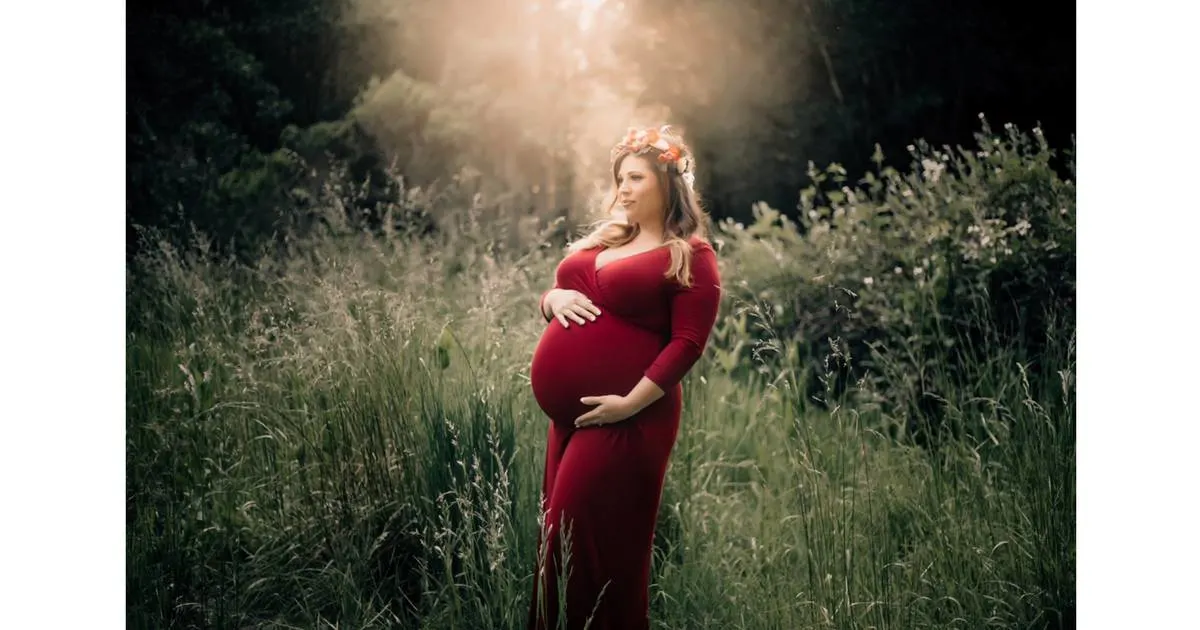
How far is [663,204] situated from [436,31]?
1.34 m

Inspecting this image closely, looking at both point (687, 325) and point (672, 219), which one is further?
point (672, 219)

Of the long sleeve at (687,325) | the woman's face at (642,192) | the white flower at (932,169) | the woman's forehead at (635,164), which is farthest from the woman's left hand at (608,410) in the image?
the white flower at (932,169)

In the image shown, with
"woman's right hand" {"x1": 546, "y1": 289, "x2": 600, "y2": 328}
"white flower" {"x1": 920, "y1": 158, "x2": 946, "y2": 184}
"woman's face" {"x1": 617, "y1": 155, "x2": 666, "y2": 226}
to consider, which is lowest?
"woman's right hand" {"x1": 546, "y1": 289, "x2": 600, "y2": 328}

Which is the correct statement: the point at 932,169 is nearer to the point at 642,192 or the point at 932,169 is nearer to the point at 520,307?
the point at 642,192

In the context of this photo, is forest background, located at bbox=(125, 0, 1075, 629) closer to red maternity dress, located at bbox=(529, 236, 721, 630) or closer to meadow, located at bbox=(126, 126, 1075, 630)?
meadow, located at bbox=(126, 126, 1075, 630)

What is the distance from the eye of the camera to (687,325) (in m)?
2.73

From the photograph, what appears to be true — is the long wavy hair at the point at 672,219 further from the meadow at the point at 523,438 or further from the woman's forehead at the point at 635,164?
the meadow at the point at 523,438

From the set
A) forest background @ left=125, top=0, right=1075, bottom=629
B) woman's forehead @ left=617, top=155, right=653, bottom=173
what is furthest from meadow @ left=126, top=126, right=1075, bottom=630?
woman's forehead @ left=617, top=155, right=653, bottom=173

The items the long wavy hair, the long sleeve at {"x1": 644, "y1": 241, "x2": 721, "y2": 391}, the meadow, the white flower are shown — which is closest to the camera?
the long sleeve at {"x1": 644, "y1": 241, "x2": 721, "y2": 391}

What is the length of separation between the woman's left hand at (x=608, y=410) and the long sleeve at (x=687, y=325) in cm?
11

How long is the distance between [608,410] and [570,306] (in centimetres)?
34

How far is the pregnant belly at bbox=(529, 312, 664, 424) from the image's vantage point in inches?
110

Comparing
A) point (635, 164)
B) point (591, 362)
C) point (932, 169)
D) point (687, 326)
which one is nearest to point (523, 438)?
point (591, 362)

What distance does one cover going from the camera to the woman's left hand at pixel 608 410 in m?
2.75
